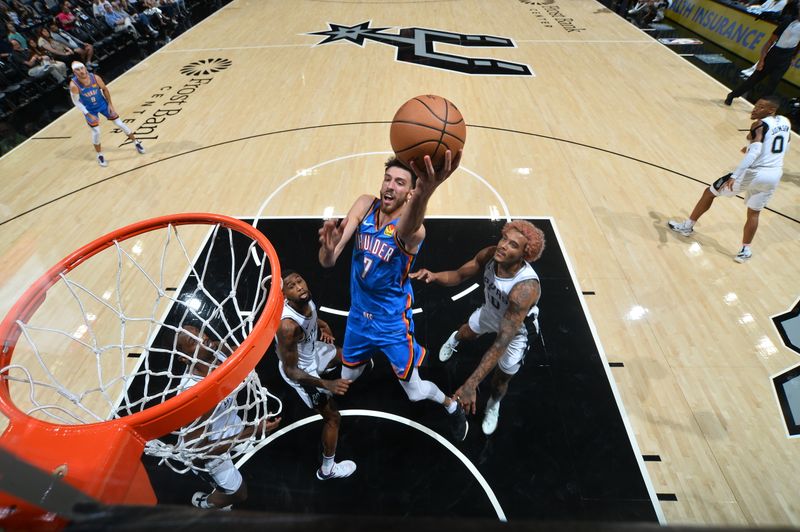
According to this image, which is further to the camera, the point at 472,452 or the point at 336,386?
the point at 472,452

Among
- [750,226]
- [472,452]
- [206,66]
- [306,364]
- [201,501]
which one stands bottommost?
[472,452]

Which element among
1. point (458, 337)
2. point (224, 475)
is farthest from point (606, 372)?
point (224, 475)

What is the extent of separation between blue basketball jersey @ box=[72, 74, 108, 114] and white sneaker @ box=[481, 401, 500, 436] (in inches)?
267

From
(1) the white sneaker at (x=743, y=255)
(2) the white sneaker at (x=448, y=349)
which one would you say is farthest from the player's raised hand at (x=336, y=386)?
(1) the white sneaker at (x=743, y=255)

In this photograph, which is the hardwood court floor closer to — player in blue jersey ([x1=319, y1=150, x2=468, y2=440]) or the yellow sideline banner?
the yellow sideline banner

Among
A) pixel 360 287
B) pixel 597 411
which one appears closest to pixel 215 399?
pixel 360 287

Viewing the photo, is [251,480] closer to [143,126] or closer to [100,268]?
[100,268]

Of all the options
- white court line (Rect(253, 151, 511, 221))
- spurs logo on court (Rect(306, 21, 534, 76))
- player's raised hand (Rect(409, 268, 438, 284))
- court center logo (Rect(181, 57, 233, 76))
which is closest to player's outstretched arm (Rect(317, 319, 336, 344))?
player's raised hand (Rect(409, 268, 438, 284))

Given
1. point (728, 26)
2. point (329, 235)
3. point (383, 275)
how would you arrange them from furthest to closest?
point (728, 26) < point (383, 275) < point (329, 235)

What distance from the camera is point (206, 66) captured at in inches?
376

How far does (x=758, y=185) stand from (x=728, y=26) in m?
8.88

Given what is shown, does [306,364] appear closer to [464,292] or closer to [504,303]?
[504,303]

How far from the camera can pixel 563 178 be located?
19.4 ft

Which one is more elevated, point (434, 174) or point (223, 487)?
point (434, 174)
